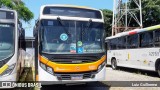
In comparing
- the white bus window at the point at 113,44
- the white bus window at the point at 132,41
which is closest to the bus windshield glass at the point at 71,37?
the white bus window at the point at 132,41

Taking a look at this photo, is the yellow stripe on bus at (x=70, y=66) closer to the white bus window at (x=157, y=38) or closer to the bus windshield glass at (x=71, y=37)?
the bus windshield glass at (x=71, y=37)

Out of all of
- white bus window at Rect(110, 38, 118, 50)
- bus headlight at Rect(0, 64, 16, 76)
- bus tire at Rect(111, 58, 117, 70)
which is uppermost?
white bus window at Rect(110, 38, 118, 50)

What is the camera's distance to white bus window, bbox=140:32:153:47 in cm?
1612

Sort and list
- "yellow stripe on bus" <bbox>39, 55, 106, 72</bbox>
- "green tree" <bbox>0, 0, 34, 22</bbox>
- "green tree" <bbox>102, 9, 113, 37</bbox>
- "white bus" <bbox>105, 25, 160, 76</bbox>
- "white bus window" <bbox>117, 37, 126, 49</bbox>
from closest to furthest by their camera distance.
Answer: "yellow stripe on bus" <bbox>39, 55, 106, 72</bbox> < "white bus" <bbox>105, 25, 160, 76</bbox> < "white bus window" <bbox>117, 37, 126, 49</bbox> < "green tree" <bbox>0, 0, 34, 22</bbox> < "green tree" <bbox>102, 9, 113, 37</bbox>

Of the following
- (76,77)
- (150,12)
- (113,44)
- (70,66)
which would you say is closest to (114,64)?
(113,44)

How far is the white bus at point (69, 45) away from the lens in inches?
390

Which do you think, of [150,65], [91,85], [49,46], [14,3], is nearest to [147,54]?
[150,65]

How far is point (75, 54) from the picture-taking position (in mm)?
10070

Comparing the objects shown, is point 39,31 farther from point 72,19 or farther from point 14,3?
point 14,3

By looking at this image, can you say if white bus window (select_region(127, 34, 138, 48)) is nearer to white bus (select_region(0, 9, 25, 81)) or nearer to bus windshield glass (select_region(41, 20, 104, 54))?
bus windshield glass (select_region(41, 20, 104, 54))

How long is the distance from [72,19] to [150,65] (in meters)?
7.36

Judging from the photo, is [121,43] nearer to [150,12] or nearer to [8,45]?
[8,45]

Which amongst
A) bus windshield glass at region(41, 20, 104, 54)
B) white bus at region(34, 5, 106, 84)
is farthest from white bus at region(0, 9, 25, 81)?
bus windshield glass at region(41, 20, 104, 54)

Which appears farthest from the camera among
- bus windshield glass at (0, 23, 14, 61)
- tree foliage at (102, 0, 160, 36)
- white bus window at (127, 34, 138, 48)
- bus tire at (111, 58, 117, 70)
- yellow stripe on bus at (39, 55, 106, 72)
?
tree foliage at (102, 0, 160, 36)
